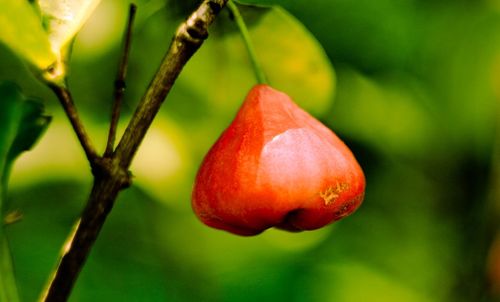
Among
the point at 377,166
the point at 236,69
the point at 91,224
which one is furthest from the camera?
the point at 377,166

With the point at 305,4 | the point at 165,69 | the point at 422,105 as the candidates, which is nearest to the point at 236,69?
the point at 305,4

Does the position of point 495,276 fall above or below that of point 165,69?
below

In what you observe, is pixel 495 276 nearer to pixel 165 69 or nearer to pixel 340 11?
pixel 340 11

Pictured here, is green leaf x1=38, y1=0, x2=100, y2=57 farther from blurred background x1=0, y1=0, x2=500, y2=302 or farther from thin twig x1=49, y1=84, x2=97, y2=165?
blurred background x1=0, y1=0, x2=500, y2=302

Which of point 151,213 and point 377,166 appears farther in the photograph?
point 377,166

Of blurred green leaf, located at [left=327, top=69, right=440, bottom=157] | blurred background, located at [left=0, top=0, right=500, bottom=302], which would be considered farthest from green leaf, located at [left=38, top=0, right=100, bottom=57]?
blurred green leaf, located at [left=327, top=69, right=440, bottom=157]

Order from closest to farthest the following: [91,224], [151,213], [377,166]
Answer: [91,224]
[151,213]
[377,166]

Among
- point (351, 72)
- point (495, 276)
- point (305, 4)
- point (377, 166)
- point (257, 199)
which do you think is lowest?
point (495, 276)

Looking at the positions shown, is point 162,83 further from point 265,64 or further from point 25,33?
point 265,64
